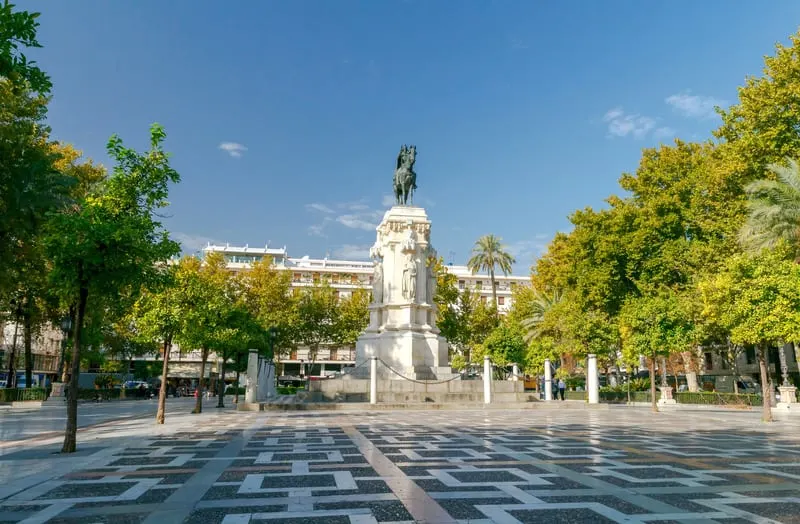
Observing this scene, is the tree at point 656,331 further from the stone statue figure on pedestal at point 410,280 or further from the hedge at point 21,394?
the hedge at point 21,394

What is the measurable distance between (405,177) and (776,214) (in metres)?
18.4

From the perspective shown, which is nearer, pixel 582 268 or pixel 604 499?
pixel 604 499

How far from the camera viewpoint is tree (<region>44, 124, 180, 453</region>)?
10.9 m

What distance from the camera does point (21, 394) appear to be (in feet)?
110

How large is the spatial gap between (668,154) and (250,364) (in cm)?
3063

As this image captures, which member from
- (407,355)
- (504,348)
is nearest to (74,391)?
(407,355)

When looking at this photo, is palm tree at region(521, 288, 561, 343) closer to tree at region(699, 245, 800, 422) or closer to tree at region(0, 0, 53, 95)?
tree at region(699, 245, 800, 422)

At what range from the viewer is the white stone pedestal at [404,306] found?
2908cm

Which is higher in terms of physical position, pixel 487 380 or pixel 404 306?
pixel 404 306

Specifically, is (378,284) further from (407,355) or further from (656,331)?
(656,331)

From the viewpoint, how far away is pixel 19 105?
24.2 metres

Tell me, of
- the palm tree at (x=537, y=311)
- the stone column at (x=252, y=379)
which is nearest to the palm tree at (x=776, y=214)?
the stone column at (x=252, y=379)

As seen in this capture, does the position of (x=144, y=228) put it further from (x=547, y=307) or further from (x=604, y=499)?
(x=547, y=307)

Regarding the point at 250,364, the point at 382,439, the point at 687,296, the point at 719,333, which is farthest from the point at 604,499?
the point at 719,333
